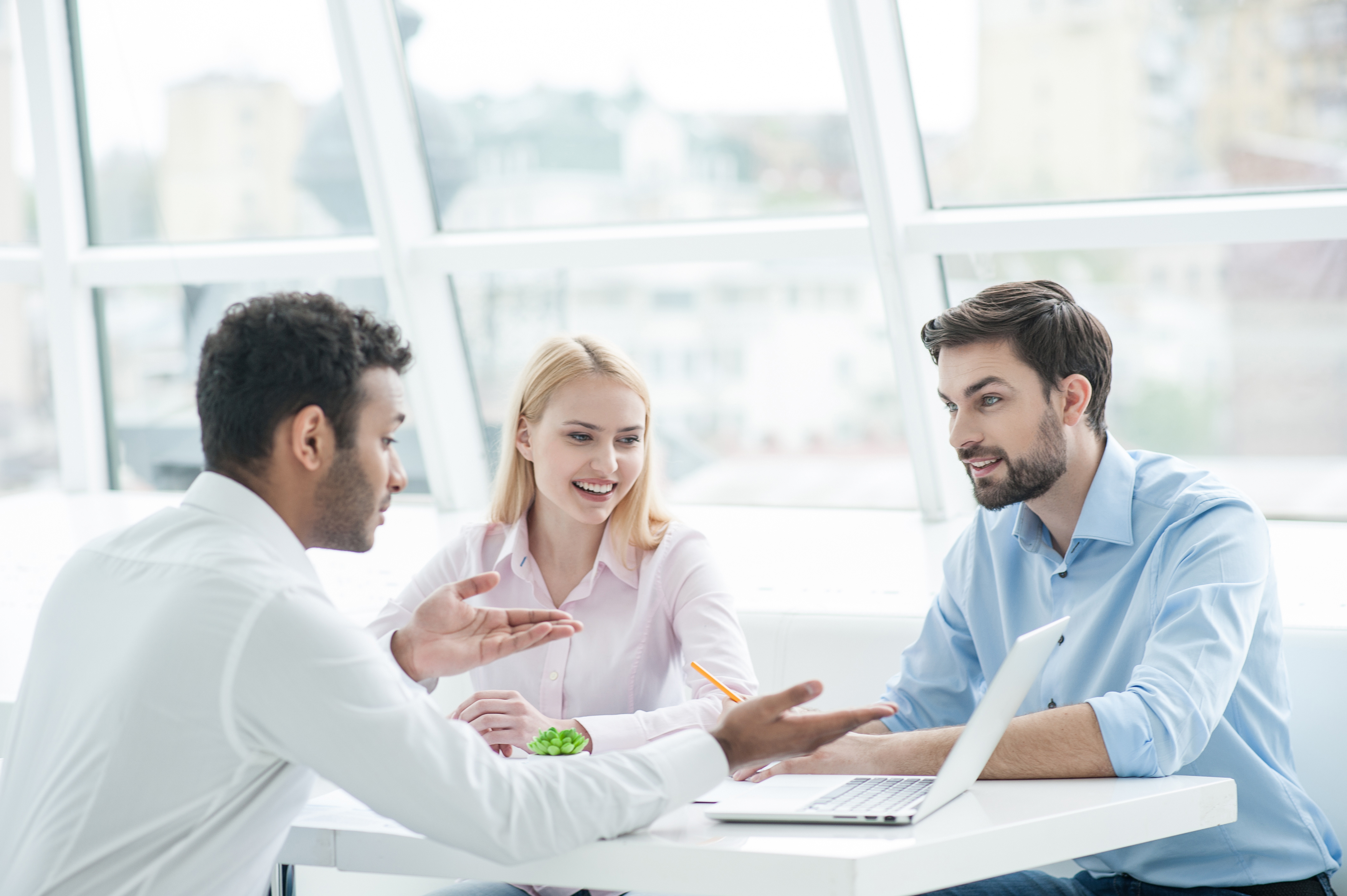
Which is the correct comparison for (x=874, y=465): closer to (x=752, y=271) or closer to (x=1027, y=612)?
(x=752, y=271)

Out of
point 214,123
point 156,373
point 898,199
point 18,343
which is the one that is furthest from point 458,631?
point 18,343

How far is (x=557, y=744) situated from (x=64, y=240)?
3.78 m

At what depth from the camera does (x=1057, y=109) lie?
130 inches

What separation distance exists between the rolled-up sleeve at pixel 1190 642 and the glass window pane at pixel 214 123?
3.26 metres

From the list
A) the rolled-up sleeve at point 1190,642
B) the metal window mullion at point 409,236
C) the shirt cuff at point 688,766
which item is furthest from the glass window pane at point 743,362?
the shirt cuff at point 688,766

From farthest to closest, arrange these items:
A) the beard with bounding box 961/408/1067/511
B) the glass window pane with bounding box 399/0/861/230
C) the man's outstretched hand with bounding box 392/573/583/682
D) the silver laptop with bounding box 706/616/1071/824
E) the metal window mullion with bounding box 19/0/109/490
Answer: the metal window mullion with bounding box 19/0/109/490
the glass window pane with bounding box 399/0/861/230
the beard with bounding box 961/408/1067/511
the man's outstretched hand with bounding box 392/573/583/682
the silver laptop with bounding box 706/616/1071/824

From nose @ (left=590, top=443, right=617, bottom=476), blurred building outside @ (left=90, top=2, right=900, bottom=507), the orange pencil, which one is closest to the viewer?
the orange pencil

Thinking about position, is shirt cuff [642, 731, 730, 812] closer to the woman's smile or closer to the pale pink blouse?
the pale pink blouse

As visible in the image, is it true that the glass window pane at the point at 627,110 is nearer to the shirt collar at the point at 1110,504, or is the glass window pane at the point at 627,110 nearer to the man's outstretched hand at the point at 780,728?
the shirt collar at the point at 1110,504

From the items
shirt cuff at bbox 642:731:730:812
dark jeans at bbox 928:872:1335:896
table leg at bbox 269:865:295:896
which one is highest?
shirt cuff at bbox 642:731:730:812

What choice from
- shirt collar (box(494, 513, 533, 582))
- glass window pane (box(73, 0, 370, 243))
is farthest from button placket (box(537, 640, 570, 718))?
glass window pane (box(73, 0, 370, 243))

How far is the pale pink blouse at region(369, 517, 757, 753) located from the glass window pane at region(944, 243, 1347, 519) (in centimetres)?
152

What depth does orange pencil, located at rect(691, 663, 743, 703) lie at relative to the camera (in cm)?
181

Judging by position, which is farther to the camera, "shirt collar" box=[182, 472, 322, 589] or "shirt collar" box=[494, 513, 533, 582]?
"shirt collar" box=[494, 513, 533, 582]
